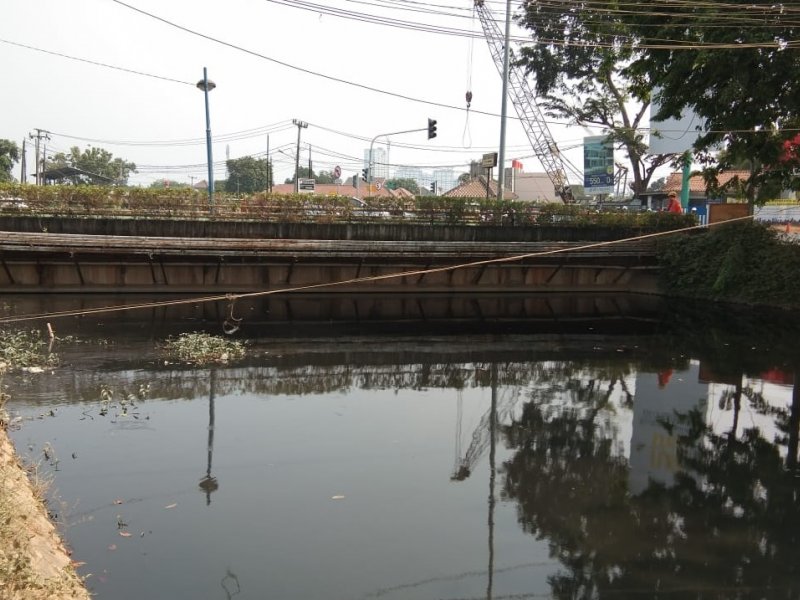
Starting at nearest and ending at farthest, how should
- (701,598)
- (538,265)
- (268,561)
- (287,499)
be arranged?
(701,598) < (268,561) < (287,499) < (538,265)

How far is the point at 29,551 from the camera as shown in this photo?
381 centimetres

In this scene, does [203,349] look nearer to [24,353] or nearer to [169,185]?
[24,353]

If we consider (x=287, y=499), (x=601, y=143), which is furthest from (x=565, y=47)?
(x=287, y=499)

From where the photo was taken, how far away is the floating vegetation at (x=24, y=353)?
9688 mm

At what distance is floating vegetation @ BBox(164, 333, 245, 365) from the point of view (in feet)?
35.1

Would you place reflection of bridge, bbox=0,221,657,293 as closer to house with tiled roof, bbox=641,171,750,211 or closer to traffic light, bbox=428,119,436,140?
traffic light, bbox=428,119,436,140

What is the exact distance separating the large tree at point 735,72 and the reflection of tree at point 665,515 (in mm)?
8980

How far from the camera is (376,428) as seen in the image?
7.75 m

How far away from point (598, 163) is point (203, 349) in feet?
63.4

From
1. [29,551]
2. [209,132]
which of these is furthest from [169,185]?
[29,551]

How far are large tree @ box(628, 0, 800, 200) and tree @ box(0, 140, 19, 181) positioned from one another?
5148 cm

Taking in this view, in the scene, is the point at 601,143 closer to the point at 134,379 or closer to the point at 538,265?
the point at 538,265

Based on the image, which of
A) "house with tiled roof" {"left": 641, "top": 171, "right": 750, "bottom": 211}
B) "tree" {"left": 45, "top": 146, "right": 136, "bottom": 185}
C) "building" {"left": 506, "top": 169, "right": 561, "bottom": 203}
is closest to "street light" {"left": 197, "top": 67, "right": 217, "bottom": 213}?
"house with tiled roof" {"left": 641, "top": 171, "right": 750, "bottom": 211}

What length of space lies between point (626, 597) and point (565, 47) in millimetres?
24462
